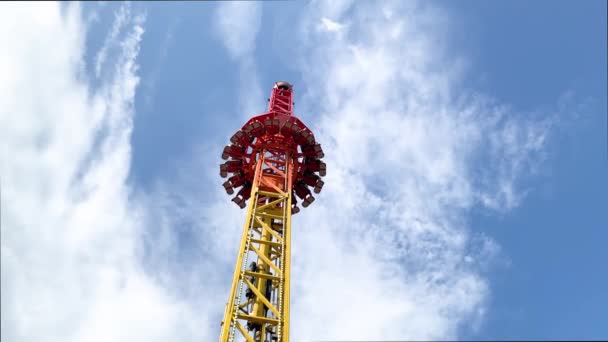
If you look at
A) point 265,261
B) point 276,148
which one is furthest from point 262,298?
point 276,148

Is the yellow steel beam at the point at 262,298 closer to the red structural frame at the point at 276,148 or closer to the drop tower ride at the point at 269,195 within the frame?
the drop tower ride at the point at 269,195

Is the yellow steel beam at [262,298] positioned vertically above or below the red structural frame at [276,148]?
below

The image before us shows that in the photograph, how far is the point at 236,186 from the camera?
40.7 meters

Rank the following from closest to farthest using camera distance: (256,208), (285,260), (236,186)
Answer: (285,260) → (256,208) → (236,186)

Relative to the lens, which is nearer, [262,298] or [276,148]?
[262,298]

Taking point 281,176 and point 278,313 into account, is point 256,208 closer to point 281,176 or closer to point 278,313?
point 281,176

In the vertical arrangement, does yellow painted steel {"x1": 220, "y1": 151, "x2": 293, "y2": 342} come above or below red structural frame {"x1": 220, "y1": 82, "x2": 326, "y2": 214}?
below

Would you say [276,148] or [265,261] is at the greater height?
[276,148]

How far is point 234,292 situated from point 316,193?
14.1 metres

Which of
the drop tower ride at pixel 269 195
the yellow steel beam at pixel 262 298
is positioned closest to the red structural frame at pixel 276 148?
the drop tower ride at pixel 269 195

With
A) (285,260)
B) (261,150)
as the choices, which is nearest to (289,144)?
(261,150)

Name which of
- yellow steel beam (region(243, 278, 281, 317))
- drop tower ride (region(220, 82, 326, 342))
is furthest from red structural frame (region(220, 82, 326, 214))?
yellow steel beam (region(243, 278, 281, 317))

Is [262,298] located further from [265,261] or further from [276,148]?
[276,148]

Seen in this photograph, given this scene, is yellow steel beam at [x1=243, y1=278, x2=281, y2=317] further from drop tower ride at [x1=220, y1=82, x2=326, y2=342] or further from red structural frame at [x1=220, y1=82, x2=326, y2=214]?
red structural frame at [x1=220, y1=82, x2=326, y2=214]
